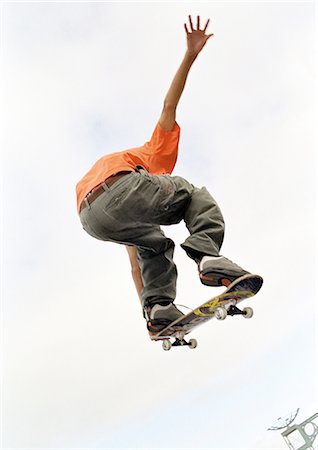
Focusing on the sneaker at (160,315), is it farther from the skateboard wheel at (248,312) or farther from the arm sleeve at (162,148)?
the arm sleeve at (162,148)

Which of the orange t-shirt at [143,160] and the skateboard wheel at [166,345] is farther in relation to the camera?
the skateboard wheel at [166,345]

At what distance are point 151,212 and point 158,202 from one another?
0.11m

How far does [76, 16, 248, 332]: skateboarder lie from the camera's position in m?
4.27

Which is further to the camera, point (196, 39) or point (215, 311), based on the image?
point (196, 39)

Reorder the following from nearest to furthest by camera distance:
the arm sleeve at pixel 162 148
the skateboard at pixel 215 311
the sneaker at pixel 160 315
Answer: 1. the skateboard at pixel 215 311
2. the arm sleeve at pixel 162 148
3. the sneaker at pixel 160 315

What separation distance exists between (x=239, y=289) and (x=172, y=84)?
201cm

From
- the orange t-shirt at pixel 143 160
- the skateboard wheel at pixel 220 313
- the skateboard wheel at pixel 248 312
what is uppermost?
the orange t-shirt at pixel 143 160

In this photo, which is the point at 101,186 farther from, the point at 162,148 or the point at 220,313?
the point at 220,313

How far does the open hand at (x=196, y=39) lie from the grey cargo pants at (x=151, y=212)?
121 centimetres

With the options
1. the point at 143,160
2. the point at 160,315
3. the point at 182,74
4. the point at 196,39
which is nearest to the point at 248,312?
the point at 160,315

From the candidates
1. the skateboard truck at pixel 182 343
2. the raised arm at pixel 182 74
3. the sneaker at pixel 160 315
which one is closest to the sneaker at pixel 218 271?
the sneaker at pixel 160 315

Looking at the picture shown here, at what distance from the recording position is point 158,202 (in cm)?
436

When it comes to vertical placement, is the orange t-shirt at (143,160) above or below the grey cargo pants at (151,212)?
above

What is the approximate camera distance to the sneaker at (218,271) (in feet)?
13.3
